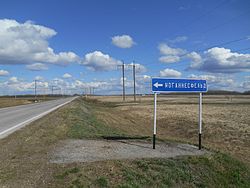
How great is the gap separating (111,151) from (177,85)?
3.29m

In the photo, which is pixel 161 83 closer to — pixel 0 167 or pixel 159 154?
pixel 159 154

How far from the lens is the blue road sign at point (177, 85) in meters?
11.1

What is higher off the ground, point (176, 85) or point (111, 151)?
point (176, 85)

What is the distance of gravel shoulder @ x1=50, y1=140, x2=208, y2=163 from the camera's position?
9.18 m

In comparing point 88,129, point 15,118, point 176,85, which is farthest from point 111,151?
point 15,118

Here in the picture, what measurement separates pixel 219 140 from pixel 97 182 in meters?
13.7

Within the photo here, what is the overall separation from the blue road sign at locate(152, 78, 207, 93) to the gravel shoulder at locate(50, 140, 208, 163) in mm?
1948

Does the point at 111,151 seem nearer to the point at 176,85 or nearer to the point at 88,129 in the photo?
the point at 176,85

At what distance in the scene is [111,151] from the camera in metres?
10.2

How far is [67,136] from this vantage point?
→ 45.2 feet

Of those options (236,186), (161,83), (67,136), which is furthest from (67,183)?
(67,136)

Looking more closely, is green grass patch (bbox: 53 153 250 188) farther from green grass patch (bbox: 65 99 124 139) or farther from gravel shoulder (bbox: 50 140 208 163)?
green grass patch (bbox: 65 99 124 139)

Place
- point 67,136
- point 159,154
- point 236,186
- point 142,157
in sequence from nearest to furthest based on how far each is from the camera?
1. point 236,186
2. point 142,157
3. point 159,154
4. point 67,136

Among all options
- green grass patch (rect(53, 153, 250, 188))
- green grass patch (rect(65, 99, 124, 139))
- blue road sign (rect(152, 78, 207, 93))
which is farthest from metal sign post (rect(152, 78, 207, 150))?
green grass patch (rect(65, 99, 124, 139))
